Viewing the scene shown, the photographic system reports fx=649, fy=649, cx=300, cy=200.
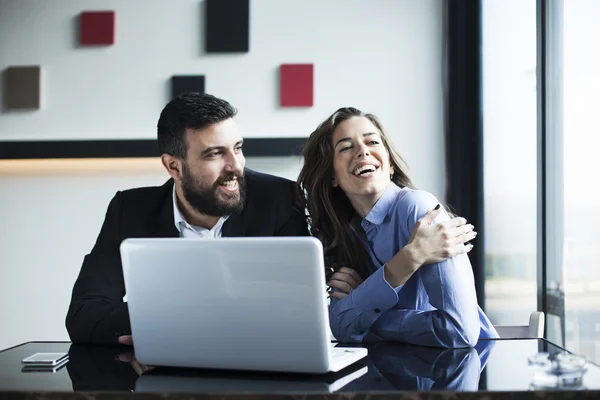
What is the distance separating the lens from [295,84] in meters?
3.77

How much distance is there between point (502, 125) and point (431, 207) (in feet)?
4.77

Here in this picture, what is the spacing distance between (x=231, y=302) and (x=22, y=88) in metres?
3.16

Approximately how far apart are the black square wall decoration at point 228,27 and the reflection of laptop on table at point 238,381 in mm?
2731

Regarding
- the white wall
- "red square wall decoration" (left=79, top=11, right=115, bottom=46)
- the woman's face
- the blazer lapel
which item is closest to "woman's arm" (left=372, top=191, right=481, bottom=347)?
the woman's face

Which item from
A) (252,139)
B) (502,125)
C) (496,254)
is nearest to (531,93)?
(502,125)

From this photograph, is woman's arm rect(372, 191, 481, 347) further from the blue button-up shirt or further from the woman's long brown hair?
the woman's long brown hair

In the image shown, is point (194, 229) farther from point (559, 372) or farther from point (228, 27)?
point (228, 27)

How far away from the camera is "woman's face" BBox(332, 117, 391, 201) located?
6.87 feet

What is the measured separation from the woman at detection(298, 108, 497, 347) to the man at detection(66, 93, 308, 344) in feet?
0.47

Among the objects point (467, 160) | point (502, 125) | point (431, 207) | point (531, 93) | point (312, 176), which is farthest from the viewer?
point (467, 160)

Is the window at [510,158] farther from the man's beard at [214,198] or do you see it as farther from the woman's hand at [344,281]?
the man's beard at [214,198]

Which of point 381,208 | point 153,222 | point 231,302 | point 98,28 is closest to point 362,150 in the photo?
point 381,208

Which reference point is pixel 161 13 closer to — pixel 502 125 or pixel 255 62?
pixel 255 62

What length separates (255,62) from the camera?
3807 mm
